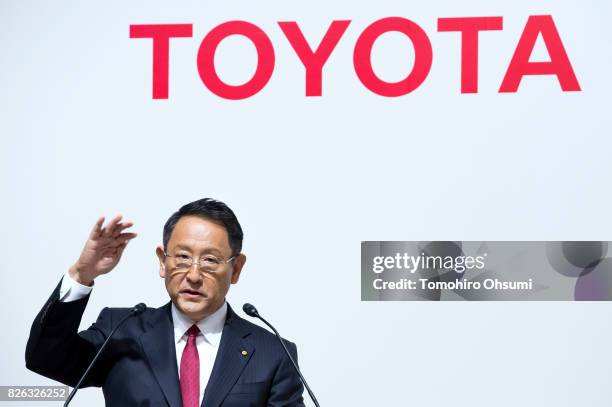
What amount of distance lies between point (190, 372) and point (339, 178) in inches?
53.9

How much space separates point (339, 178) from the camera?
3.26m

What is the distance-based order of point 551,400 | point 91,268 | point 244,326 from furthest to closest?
point 551,400 < point 244,326 < point 91,268

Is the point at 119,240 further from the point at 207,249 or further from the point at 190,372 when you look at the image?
the point at 190,372

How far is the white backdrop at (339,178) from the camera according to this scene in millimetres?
3160

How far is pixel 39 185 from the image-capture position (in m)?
3.42

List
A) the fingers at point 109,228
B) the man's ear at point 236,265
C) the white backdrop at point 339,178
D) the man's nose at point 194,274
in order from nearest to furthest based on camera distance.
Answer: the fingers at point 109,228 < the man's nose at point 194,274 < the man's ear at point 236,265 < the white backdrop at point 339,178

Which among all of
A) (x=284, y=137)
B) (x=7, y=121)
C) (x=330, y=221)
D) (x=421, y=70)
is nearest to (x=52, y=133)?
(x=7, y=121)

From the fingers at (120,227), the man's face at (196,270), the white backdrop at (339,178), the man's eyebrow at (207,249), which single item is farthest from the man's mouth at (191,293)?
the white backdrop at (339,178)

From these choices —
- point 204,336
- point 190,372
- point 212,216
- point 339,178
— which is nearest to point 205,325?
point 204,336

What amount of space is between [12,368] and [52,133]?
3.20ft

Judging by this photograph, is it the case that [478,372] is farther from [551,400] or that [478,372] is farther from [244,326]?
[244,326]

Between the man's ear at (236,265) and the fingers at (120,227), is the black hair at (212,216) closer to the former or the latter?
the man's ear at (236,265)

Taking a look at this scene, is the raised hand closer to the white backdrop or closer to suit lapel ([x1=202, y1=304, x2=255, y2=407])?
suit lapel ([x1=202, y1=304, x2=255, y2=407])

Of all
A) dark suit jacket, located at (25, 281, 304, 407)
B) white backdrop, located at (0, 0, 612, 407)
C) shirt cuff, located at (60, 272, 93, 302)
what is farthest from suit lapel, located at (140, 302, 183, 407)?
white backdrop, located at (0, 0, 612, 407)
